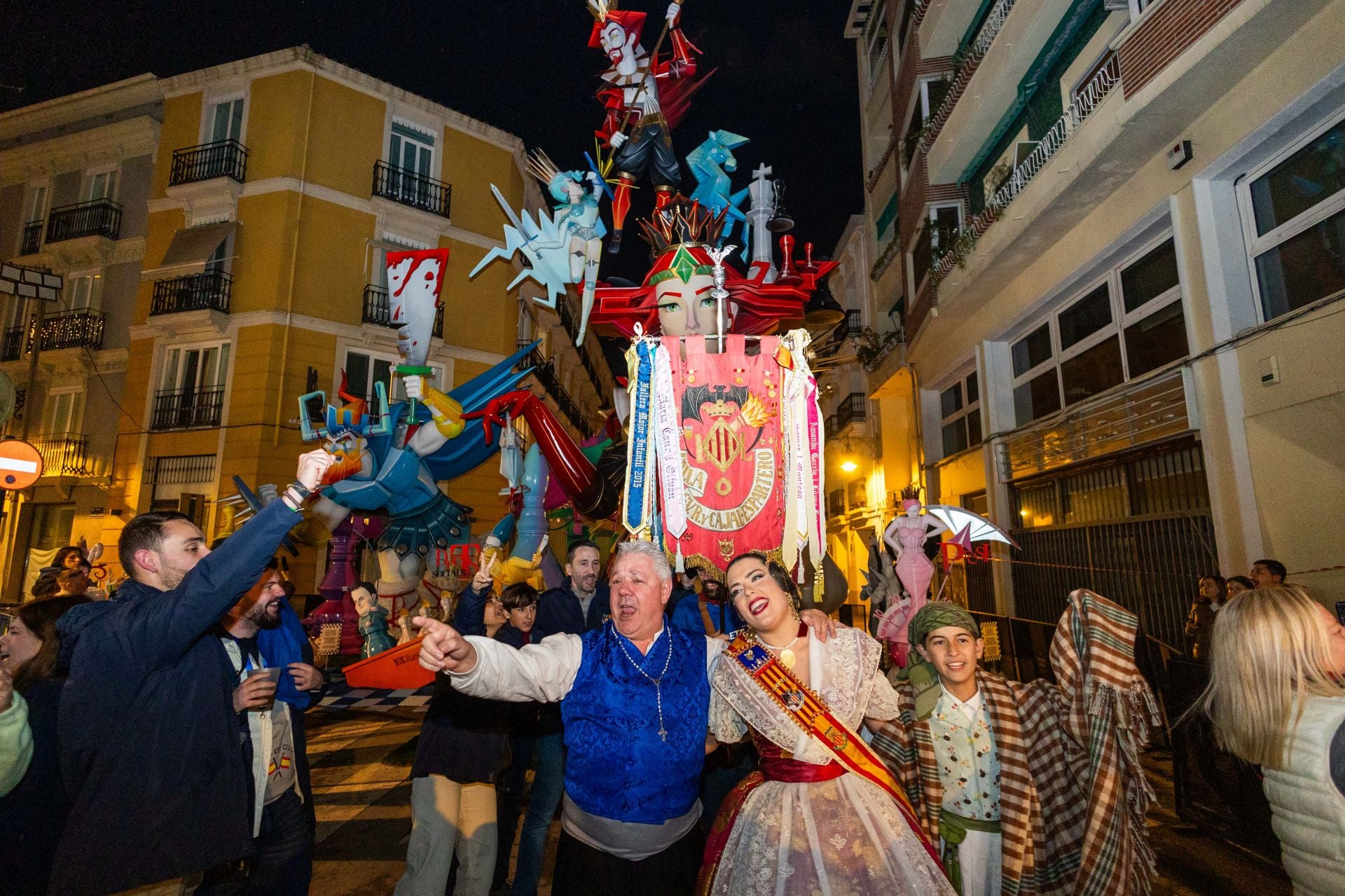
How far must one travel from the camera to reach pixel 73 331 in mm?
17219

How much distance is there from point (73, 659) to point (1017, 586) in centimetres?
1185

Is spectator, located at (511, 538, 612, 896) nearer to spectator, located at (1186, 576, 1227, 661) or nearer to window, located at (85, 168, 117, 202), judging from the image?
spectator, located at (1186, 576, 1227, 661)

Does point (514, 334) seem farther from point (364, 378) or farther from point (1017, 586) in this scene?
point (1017, 586)

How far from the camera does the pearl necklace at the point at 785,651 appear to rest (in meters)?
2.71

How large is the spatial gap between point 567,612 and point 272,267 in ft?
47.9

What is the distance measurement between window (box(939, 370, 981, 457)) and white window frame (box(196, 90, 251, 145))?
17130 mm

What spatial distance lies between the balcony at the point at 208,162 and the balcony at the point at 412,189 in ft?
9.55

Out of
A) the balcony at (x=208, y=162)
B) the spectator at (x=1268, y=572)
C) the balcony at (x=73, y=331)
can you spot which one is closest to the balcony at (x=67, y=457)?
the balcony at (x=73, y=331)

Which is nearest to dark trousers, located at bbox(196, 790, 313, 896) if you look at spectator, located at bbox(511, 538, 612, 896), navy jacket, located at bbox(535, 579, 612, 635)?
spectator, located at bbox(511, 538, 612, 896)

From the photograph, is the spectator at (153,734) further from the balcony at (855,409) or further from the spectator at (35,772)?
the balcony at (855,409)

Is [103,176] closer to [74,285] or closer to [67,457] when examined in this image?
[74,285]

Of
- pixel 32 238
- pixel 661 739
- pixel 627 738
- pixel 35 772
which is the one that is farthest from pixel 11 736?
pixel 32 238

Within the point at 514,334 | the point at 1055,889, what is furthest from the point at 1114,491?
the point at 514,334

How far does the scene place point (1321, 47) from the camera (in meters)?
5.65
